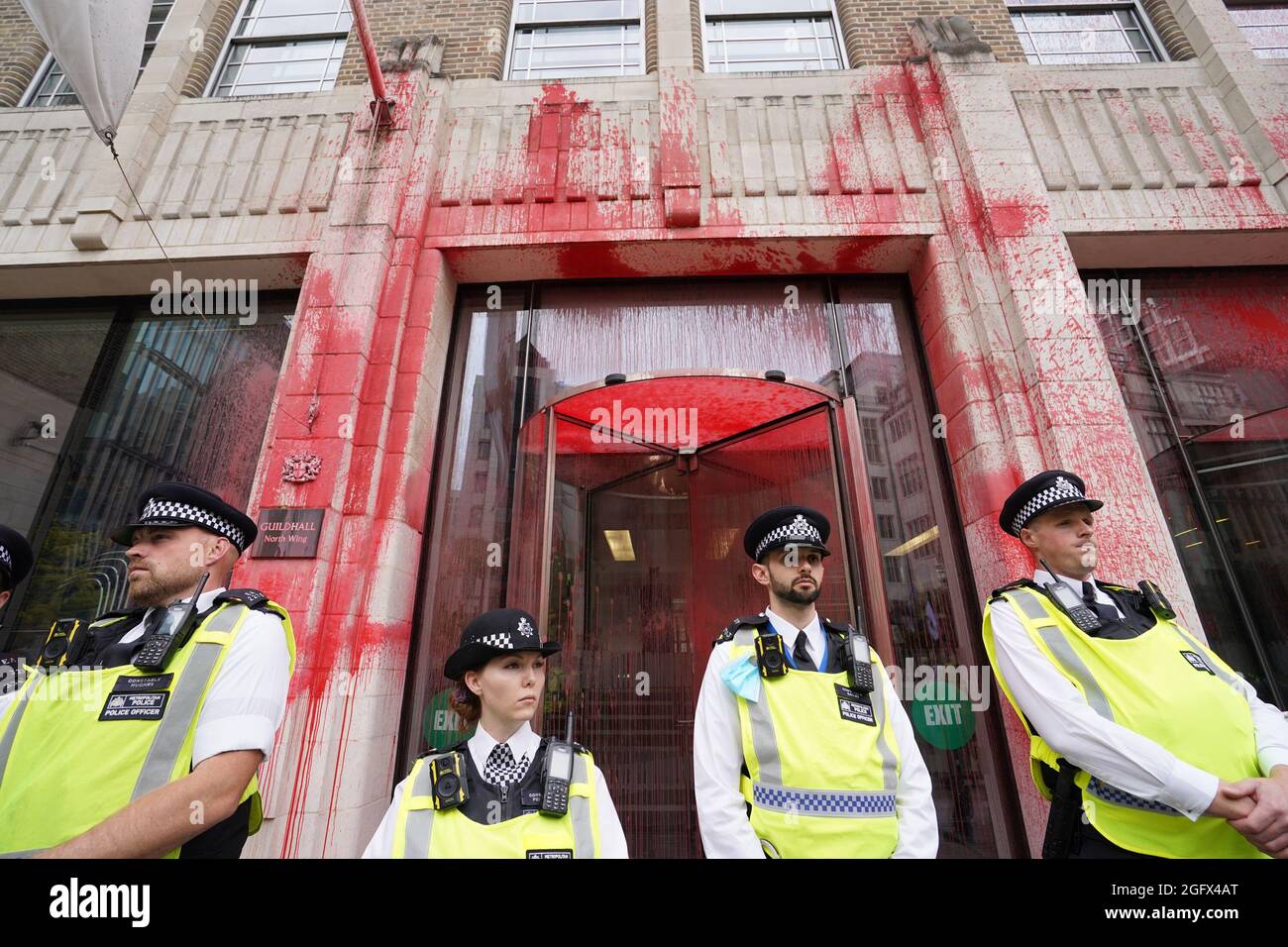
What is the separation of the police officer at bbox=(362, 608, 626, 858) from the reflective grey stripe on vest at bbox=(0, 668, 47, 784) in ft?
4.62

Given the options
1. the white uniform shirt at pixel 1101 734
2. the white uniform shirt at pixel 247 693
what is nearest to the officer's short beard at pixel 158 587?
the white uniform shirt at pixel 247 693

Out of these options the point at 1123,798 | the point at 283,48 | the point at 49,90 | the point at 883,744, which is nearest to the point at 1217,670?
the point at 1123,798

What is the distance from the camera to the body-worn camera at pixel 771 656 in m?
2.44

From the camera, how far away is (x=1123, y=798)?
2.25 metres

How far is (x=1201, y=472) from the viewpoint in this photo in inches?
195

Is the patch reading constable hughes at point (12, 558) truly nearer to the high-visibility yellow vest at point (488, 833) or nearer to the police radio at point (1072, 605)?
the high-visibility yellow vest at point (488, 833)

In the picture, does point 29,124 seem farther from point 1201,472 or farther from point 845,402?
point 1201,472

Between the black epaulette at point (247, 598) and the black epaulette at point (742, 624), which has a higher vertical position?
the black epaulette at point (247, 598)

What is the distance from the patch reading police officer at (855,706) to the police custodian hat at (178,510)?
2889mm

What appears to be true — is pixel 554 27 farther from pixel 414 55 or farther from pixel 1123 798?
pixel 1123 798

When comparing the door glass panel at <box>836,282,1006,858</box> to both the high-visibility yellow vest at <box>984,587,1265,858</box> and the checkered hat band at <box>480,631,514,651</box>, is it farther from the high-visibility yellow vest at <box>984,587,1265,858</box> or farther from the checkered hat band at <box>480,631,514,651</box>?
the checkered hat band at <box>480,631,514,651</box>

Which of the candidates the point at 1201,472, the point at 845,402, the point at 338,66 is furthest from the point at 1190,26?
the point at 338,66

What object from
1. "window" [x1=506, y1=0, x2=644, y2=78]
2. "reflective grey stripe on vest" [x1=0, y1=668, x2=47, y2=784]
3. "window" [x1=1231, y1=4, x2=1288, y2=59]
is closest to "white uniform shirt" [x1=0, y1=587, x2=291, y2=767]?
"reflective grey stripe on vest" [x1=0, y1=668, x2=47, y2=784]

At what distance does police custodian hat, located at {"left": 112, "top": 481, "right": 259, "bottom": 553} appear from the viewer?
2369mm
